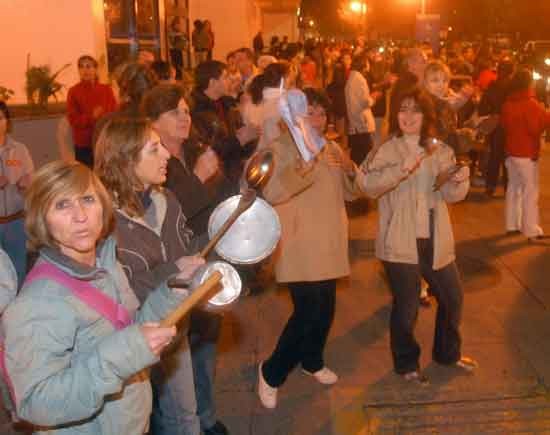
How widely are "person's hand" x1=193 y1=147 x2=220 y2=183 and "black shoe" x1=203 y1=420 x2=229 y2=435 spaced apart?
1413mm

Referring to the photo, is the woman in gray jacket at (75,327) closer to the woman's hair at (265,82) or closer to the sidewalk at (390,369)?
the sidewalk at (390,369)

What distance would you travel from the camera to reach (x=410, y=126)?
14.2 ft

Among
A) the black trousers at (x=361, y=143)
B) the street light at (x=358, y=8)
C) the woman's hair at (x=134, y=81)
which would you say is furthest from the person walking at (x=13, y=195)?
the street light at (x=358, y=8)

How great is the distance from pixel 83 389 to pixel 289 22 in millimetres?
34640

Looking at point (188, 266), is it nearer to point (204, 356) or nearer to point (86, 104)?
point (204, 356)

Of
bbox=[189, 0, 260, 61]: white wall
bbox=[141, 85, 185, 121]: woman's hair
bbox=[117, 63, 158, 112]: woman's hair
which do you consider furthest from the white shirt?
bbox=[189, 0, 260, 61]: white wall

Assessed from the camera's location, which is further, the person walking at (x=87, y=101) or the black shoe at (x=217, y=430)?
the person walking at (x=87, y=101)

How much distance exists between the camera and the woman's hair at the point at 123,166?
9.36 feet

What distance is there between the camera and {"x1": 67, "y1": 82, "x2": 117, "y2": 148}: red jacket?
794 centimetres

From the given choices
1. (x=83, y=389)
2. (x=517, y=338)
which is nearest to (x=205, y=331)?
(x=83, y=389)

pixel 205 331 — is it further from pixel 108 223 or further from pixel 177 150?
pixel 108 223

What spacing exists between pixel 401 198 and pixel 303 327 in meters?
1.00

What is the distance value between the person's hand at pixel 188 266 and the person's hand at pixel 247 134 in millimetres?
2290

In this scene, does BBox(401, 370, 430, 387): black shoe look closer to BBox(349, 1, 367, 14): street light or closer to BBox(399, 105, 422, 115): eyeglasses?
BBox(399, 105, 422, 115): eyeglasses
